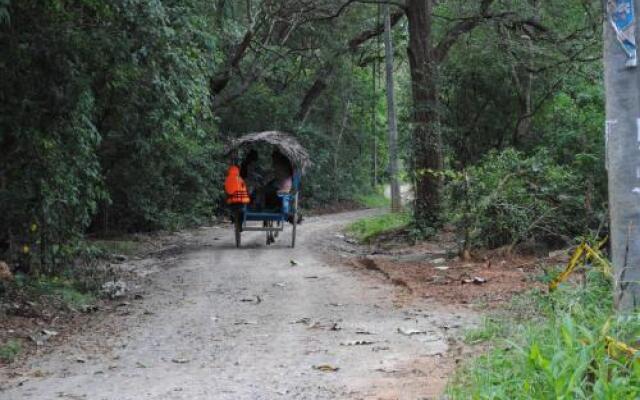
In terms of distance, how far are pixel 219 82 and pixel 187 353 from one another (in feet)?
58.5

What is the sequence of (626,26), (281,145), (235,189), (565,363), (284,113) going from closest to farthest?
(565,363)
(626,26)
(235,189)
(281,145)
(284,113)

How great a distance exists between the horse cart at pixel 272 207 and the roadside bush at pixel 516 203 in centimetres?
482

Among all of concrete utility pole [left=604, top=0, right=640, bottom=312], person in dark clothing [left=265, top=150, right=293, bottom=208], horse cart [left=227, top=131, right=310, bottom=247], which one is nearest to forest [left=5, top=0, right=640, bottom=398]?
concrete utility pole [left=604, top=0, right=640, bottom=312]

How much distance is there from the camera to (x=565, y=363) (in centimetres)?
463

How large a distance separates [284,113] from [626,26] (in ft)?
89.3

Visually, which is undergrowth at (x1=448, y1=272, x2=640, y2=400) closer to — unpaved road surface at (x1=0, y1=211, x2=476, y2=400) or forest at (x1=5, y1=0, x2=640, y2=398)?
forest at (x1=5, y1=0, x2=640, y2=398)

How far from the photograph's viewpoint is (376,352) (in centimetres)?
745

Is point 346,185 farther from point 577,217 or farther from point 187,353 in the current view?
point 187,353

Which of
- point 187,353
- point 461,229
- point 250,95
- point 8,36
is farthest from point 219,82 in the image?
point 187,353

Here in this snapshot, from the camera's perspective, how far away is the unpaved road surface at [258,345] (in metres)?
6.36

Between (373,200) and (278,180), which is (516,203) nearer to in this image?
(278,180)

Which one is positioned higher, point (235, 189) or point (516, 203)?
point (235, 189)

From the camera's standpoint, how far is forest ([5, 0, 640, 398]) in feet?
34.4

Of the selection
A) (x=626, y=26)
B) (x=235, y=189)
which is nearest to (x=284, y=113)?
(x=235, y=189)
